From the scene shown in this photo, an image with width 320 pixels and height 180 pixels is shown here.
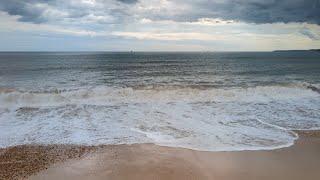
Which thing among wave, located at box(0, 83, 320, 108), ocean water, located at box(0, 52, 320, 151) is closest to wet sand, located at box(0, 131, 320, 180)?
ocean water, located at box(0, 52, 320, 151)

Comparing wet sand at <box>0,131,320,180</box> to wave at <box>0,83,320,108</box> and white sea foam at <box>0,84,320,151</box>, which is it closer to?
white sea foam at <box>0,84,320,151</box>

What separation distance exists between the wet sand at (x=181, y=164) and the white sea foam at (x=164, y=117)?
785 mm

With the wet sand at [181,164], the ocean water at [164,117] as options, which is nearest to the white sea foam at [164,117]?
the ocean water at [164,117]

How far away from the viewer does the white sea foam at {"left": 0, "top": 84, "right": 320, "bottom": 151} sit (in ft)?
41.8

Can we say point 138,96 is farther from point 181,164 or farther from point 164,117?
point 181,164

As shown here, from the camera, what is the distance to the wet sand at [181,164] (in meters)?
9.24

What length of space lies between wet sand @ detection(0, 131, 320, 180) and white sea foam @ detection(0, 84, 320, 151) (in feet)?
2.58

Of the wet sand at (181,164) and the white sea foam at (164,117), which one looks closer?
the wet sand at (181,164)

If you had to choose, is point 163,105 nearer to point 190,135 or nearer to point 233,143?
point 190,135

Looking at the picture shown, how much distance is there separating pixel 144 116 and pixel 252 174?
816 centimetres

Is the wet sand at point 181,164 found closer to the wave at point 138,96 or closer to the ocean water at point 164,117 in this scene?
the ocean water at point 164,117

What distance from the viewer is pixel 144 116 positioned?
656 inches

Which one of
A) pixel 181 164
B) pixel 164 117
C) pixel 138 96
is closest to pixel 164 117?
pixel 164 117

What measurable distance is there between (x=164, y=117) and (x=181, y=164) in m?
6.41
